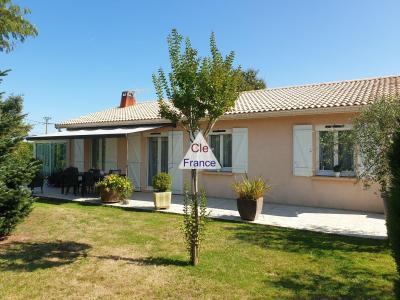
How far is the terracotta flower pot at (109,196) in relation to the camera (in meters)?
13.4

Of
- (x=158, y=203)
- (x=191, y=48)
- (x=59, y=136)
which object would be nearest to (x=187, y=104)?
(x=191, y=48)

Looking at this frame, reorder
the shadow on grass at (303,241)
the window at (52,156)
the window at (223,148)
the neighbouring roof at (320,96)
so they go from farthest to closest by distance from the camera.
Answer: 1. the window at (52,156)
2. the window at (223,148)
3. the neighbouring roof at (320,96)
4. the shadow on grass at (303,241)

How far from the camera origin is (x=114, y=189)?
43.9 ft

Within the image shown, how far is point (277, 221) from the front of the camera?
10250mm

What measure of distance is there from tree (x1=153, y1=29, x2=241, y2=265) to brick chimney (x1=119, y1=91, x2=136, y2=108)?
20279 millimetres

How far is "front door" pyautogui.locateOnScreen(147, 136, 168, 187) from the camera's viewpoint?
677 inches

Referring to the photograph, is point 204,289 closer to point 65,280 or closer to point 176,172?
point 65,280

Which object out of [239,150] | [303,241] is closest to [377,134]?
[303,241]

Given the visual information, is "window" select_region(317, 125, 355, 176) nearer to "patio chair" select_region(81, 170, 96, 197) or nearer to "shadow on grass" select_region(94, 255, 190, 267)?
"shadow on grass" select_region(94, 255, 190, 267)

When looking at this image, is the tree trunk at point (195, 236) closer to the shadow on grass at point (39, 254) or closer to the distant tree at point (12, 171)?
the shadow on grass at point (39, 254)

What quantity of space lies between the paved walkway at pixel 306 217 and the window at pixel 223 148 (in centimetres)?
179

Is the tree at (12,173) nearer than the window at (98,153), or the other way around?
the tree at (12,173)

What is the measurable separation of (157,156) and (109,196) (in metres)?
4.51

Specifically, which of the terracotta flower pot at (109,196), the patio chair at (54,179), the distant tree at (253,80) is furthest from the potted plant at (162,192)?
the distant tree at (253,80)
